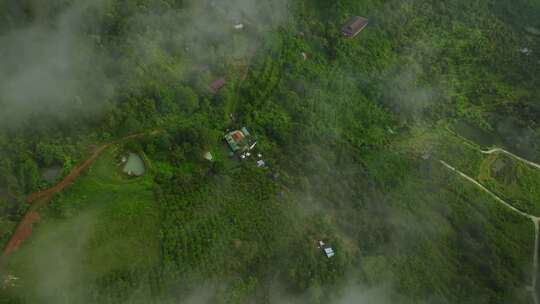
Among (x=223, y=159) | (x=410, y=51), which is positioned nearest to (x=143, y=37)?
(x=223, y=159)

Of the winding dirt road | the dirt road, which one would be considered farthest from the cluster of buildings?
the dirt road

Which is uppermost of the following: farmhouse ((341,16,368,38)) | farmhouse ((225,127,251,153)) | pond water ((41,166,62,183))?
farmhouse ((341,16,368,38))

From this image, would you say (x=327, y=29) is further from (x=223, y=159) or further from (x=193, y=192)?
(x=193, y=192)

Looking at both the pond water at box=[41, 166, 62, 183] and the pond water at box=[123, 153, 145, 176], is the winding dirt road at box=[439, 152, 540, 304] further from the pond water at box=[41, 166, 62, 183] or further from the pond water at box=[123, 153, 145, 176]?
the pond water at box=[41, 166, 62, 183]

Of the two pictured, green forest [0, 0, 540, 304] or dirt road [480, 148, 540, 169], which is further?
dirt road [480, 148, 540, 169]

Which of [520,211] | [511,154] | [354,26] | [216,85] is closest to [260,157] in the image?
[216,85]

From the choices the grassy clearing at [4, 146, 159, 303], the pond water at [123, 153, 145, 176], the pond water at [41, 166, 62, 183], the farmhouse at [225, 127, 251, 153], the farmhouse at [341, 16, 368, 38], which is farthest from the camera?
the farmhouse at [341, 16, 368, 38]

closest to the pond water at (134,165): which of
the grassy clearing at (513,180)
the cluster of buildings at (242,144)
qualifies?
the cluster of buildings at (242,144)

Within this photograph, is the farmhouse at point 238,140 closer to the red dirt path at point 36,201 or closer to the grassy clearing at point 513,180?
the red dirt path at point 36,201
